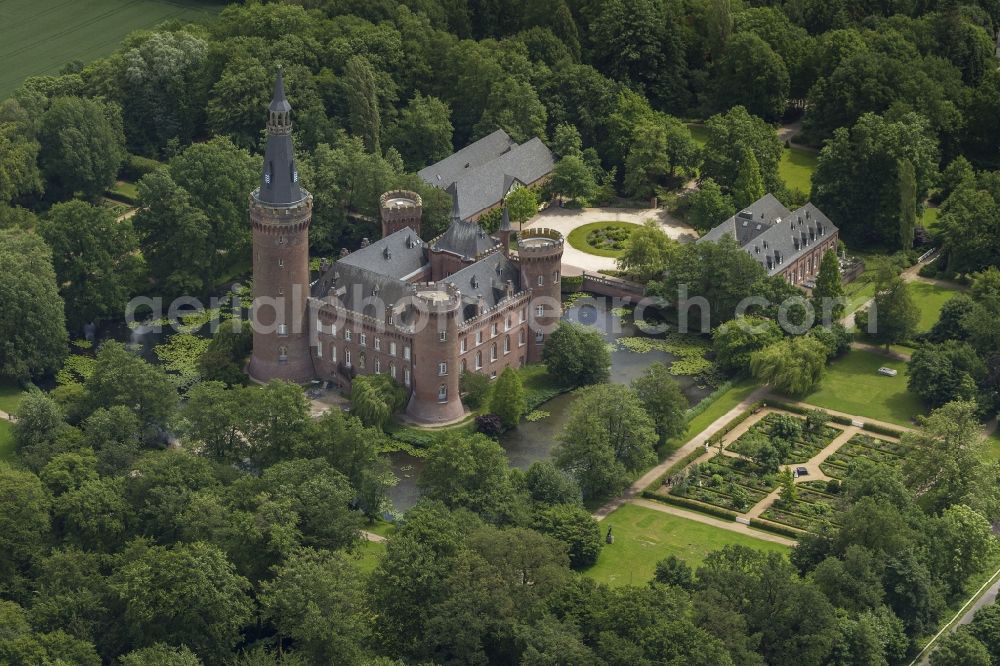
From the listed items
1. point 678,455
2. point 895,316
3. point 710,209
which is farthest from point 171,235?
point 895,316

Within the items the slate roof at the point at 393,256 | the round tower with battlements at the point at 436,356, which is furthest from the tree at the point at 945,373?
the slate roof at the point at 393,256

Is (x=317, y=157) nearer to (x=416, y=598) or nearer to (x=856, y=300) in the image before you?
(x=856, y=300)

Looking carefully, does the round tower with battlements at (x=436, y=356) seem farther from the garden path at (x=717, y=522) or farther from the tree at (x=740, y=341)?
the tree at (x=740, y=341)

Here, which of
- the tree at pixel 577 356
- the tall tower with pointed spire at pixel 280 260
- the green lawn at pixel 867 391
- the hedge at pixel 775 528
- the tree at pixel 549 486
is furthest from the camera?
the tree at pixel 577 356

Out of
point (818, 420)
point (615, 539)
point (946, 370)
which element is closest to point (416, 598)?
point (615, 539)

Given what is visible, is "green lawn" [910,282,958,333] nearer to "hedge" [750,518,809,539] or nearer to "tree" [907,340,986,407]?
"tree" [907,340,986,407]
